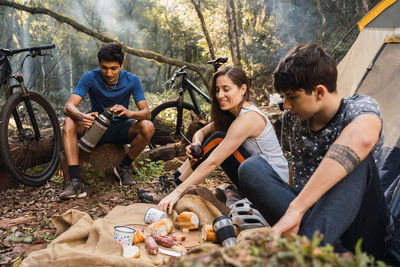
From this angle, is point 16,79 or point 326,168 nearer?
point 326,168

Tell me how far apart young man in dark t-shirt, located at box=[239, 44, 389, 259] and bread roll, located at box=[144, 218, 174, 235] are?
78cm

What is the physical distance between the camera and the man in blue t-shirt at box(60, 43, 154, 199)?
346cm

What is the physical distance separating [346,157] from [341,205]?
7.9 inches

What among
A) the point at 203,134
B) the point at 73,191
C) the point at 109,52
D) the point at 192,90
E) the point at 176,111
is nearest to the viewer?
the point at 203,134

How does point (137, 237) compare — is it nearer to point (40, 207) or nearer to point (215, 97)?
point (215, 97)

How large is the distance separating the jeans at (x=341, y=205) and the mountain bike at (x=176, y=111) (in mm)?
3507

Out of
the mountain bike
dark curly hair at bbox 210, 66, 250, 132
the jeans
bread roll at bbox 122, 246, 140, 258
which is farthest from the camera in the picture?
the mountain bike

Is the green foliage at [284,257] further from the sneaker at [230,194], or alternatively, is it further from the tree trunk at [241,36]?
the tree trunk at [241,36]

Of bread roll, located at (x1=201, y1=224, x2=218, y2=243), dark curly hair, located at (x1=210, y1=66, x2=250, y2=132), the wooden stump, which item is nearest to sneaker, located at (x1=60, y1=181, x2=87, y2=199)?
the wooden stump

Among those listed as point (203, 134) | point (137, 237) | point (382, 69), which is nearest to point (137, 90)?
point (203, 134)

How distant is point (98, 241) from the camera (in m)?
2.01

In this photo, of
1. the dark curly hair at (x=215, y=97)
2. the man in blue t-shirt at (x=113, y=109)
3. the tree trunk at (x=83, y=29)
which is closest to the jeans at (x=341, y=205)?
the dark curly hair at (x=215, y=97)

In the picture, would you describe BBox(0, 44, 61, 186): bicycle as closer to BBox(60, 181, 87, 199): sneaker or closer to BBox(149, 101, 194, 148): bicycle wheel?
BBox(60, 181, 87, 199): sneaker

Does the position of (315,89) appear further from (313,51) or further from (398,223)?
(398,223)
